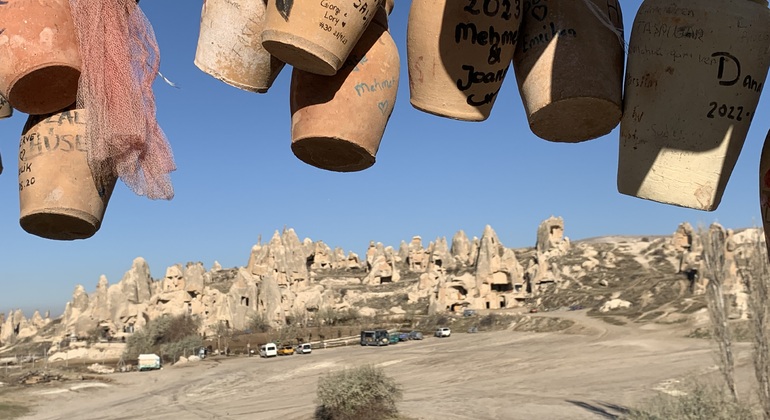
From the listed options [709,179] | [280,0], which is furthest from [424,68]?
[709,179]

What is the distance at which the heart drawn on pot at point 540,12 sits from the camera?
159 centimetres

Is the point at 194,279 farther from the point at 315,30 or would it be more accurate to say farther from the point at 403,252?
the point at 315,30

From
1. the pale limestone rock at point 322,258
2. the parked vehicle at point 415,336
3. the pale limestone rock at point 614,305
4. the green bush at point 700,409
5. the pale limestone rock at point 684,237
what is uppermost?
the pale limestone rock at point 322,258

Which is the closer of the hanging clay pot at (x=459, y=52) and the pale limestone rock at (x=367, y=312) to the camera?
the hanging clay pot at (x=459, y=52)

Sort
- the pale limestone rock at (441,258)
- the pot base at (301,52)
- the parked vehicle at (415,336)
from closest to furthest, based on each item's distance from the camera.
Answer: the pot base at (301,52), the parked vehicle at (415,336), the pale limestone rock at (441,258)

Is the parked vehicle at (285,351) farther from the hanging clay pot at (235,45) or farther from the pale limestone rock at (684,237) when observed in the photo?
the pale limestone rock at (684,237)

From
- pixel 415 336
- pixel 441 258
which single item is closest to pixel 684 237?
pixel 441 258

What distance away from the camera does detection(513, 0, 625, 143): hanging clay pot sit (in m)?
1.50

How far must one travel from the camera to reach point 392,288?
66.8 m

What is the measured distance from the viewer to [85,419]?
73.4 ft

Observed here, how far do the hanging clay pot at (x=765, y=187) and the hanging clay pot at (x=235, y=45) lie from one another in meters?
1.33

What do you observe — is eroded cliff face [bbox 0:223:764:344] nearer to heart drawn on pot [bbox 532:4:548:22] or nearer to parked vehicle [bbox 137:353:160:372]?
parked vehicle [bbox 137:353:160:372]

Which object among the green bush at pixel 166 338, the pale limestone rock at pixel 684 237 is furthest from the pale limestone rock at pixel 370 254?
the pale limestone rock at pixel 684 237

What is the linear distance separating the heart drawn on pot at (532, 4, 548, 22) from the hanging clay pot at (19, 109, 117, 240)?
Answer: 4.34ft
